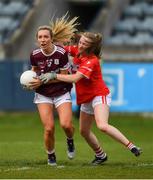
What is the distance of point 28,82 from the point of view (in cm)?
1195

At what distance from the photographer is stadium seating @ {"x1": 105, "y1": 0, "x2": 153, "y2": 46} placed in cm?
2678

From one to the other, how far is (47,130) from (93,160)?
3.89 feet

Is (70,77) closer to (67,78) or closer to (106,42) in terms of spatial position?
(67,78)

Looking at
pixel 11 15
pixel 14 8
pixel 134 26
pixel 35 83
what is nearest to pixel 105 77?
pixel 134 26

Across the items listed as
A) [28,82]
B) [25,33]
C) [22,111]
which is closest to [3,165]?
[28,82]

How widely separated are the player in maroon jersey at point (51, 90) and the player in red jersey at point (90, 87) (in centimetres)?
21

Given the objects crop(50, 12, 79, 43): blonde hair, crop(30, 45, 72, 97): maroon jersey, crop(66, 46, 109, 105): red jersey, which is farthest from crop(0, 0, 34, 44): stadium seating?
crop(66, 46, 109, 105): red jersey

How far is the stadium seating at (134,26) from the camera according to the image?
26.8 meters

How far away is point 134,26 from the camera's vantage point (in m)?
27.8

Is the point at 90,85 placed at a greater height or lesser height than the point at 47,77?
lesser

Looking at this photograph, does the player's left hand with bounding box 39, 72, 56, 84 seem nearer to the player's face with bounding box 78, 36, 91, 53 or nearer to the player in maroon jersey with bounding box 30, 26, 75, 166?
the player in maroon jersey with bounding box 30, 26, 75, 166

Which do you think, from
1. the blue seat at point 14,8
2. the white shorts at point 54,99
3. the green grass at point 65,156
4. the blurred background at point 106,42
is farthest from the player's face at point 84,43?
the blue seat at point 14,8

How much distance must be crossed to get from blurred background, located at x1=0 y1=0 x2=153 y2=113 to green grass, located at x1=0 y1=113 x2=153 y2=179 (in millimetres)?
Answer: 660

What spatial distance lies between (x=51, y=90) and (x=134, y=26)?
52.1ft
